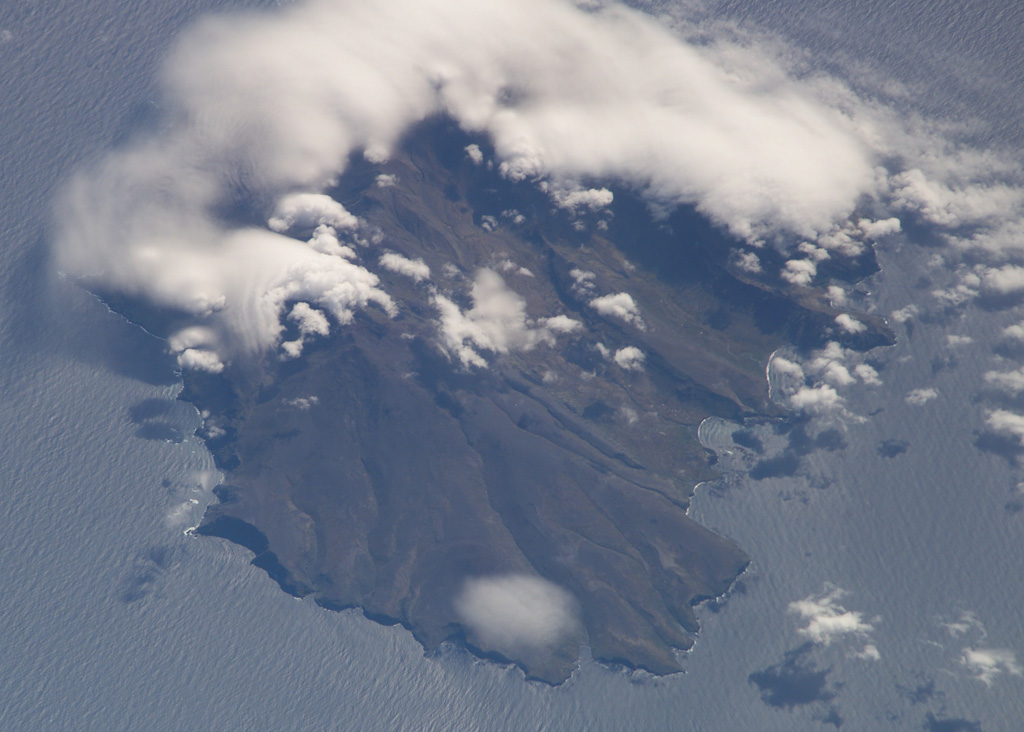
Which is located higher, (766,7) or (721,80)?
(766,7)

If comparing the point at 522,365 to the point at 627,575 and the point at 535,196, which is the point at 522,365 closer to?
the point at 535,196

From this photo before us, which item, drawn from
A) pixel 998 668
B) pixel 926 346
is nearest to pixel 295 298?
pixel 926 346

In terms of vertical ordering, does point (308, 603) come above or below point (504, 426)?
below

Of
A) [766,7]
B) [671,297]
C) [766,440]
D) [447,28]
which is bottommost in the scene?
[766,440]
